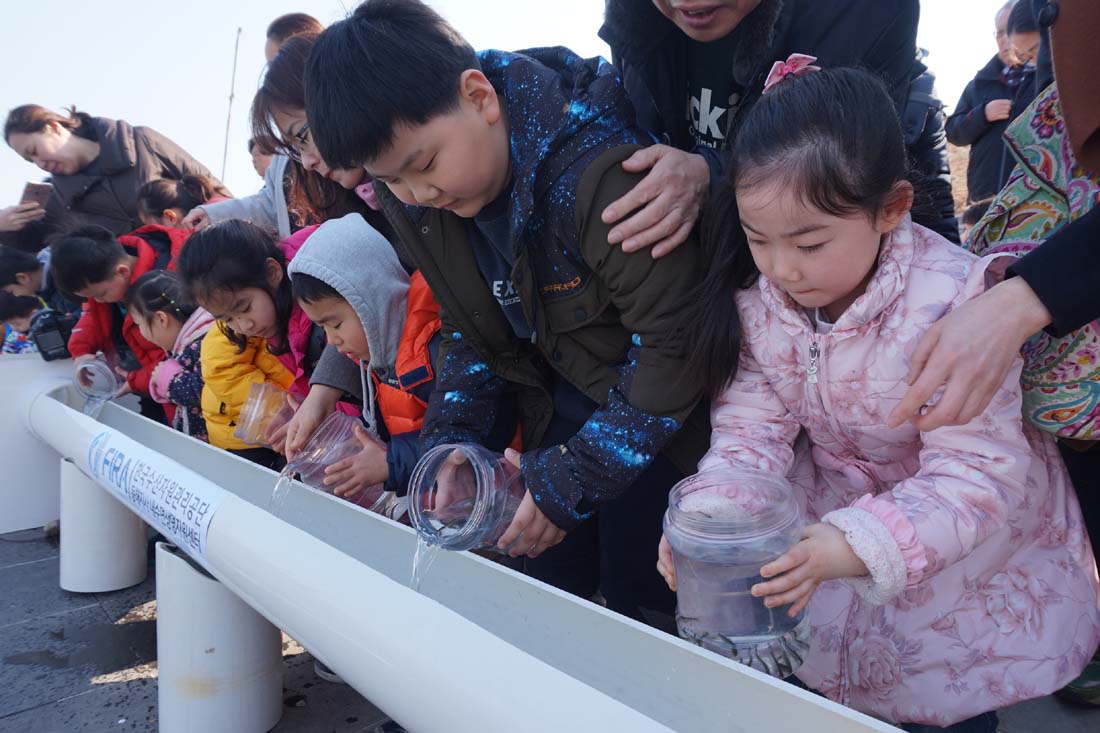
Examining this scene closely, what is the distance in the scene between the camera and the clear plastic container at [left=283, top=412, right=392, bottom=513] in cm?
232

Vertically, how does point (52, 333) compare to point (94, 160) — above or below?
below

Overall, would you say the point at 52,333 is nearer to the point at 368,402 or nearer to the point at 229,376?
the point at 229,376

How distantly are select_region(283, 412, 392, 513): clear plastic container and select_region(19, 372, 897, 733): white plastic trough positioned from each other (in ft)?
1.39

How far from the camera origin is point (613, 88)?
1553 millimetres

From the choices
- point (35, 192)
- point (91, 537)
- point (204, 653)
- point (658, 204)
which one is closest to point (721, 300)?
point (658, 204)

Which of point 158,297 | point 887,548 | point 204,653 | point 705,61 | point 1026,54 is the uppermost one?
point 1026,54

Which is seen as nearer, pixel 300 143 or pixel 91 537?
pixel 300 143

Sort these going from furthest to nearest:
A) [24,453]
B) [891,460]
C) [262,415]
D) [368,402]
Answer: [24,453] < [262,415] < [368,402] < [891,460]

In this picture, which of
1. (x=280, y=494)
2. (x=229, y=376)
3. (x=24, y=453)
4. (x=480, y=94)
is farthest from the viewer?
(x=24, y=453)

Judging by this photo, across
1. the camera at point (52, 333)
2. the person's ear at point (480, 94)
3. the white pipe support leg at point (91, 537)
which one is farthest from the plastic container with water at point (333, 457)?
the camera at point (52, 333)

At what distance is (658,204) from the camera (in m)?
1.41

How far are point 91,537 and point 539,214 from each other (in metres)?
2.98

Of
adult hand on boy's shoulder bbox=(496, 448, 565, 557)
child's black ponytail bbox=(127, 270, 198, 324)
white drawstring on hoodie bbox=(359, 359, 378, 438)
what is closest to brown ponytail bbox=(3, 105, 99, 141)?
child's black ponytail bbox=(127, 270, 198, 324)

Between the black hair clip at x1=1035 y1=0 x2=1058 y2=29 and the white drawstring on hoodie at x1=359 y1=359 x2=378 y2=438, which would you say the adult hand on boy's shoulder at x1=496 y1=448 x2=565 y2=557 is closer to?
the white drawstring on hoodie at x1=359 y1=359 x2=378 y2=438
